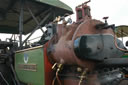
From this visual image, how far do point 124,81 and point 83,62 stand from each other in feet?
1.71

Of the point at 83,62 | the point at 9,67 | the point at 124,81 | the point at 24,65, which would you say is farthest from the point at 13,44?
the point at 124,81

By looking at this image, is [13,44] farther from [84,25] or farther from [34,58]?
[84,25]

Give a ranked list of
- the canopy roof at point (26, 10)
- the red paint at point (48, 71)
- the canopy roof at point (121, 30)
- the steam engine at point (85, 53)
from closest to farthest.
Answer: the steam engine at point (85, 53) < the red paint at point (48, 71) < the canopy roof at point (121, 30) < the canopy roof at point (26, 10)

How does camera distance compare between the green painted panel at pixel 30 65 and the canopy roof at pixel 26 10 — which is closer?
the green painted panel at pixel 30 65

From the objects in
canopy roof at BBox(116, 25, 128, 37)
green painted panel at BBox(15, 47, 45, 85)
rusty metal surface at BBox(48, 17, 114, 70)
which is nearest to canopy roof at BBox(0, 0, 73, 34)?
canopy roof at BBox(116, 25, 128, 37)

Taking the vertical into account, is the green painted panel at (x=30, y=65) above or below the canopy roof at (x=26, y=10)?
below

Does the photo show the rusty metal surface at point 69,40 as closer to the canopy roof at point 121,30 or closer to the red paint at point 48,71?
the red paint at point 48,71

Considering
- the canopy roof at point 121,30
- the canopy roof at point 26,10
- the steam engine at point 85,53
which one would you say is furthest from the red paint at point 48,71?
the canopy roof at point 26,10

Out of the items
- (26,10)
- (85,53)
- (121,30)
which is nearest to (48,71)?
(85,53)

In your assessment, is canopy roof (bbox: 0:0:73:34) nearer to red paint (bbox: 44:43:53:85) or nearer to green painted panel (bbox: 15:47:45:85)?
green painted panel (bbox: 15:47:45:85)

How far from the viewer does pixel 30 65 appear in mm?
2352

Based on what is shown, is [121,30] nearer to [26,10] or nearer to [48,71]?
[48,71]

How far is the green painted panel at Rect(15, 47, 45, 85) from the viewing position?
2085 mm

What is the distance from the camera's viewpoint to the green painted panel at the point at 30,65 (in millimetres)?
2085
